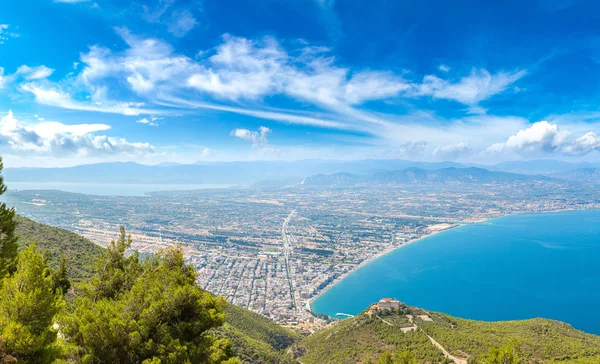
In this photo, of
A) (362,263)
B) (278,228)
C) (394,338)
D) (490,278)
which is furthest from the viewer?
(278,228)

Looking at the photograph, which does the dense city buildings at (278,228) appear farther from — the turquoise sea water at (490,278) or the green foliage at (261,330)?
the green foliage at (261,330)

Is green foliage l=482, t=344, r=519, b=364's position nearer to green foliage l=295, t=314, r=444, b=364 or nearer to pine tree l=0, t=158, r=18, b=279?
green foliage l=295, t=314, r=444, b=364

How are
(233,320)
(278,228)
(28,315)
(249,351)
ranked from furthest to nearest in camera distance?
1. (278,228)
2. (233,320)
3. (249,351)
4. (28,315)

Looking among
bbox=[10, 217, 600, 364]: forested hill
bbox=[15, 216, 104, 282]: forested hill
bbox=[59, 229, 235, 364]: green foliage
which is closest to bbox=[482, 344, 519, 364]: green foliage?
bbox=[10, 217, 600, 364]: forested hill

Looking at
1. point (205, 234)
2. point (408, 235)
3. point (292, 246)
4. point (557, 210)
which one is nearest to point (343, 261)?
point (292, 246)

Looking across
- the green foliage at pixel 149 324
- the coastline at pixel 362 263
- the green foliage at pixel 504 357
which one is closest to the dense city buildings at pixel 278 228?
the coastline at pixel 362 263

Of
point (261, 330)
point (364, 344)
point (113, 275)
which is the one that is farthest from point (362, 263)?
point (113, 275)

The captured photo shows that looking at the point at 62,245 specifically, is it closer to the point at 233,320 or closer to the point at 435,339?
the point at 233,320
